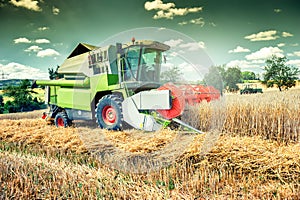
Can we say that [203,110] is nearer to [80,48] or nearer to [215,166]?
[215,166]

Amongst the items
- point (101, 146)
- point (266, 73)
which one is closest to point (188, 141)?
point (101, 146)

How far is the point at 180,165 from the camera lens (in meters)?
3.24

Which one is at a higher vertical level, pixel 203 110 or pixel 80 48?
pixel 80 48

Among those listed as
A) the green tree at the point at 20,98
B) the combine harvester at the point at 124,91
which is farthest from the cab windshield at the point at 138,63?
the green tree at the point at 20,98

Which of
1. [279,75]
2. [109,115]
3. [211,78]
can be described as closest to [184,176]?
[109,115]

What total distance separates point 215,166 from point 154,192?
3.52 ft

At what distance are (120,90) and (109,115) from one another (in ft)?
1.95

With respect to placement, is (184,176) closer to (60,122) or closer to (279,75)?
(60,122)

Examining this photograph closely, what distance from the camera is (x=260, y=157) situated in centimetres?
323

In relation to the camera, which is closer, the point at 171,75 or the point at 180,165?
the point at 180,165

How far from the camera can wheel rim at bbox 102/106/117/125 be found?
5364mm

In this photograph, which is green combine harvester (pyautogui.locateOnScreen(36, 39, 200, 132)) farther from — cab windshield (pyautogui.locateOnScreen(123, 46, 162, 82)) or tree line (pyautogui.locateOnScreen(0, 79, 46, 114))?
tree line (pyautogui.locateOnScreen(0, 79, 46, 114))

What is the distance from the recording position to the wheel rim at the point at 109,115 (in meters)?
5.36

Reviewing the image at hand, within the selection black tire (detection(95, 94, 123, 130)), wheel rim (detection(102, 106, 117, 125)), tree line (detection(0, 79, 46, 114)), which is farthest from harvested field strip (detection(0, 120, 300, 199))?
tree line (detection(0, 79, 46, 114))
